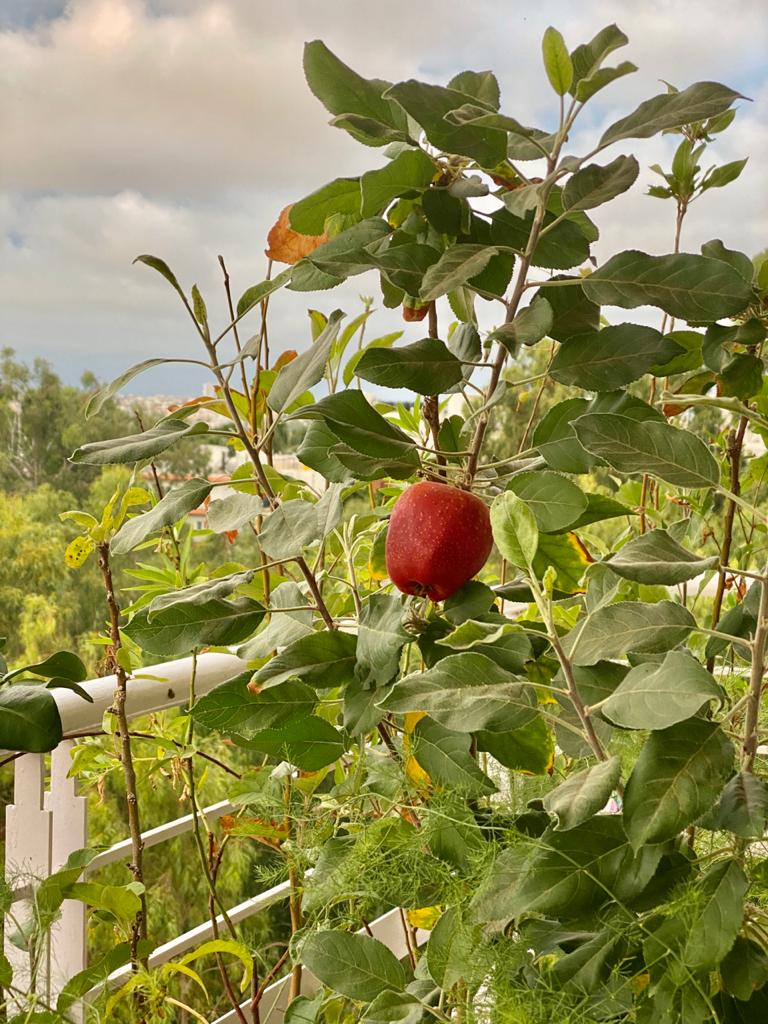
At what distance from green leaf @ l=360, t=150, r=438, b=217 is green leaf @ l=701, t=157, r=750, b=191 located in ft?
1.39

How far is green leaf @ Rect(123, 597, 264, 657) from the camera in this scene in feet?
1.65

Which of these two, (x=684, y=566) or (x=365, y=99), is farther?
(x=365, y=99)

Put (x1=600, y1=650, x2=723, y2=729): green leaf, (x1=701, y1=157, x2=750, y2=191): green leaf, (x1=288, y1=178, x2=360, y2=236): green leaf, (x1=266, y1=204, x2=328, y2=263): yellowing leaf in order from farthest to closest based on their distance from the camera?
(x1=701, y1=157, x2=750, y2=191): green leaf < (x1=266, y1=204, x2=328, y2=263): yellowing leaf < (x1=288, y1=178, x2=360, y2=236): green leaf < (x1=600, y1=650, x2=723, y2=729): green leaf

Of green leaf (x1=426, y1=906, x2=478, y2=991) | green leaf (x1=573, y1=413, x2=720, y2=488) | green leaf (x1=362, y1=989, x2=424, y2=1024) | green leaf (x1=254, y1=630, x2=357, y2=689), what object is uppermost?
green leaf (x1=573, y1=413, x2=720, y2=488)

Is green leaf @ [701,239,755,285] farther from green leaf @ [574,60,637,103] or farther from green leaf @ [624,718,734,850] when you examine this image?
green leaf @ [624,718,734,850]

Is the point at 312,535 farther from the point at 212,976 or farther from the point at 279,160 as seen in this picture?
the point at 279,160

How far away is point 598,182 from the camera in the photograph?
0.46 metres

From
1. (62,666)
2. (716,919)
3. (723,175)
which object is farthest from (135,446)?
(723,175)

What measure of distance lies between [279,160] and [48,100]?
306 cm

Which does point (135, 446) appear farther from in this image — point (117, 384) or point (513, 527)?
point (513, 527)

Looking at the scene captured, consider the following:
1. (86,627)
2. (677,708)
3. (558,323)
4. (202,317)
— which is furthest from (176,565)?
(86,627)

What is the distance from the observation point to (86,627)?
9352mm

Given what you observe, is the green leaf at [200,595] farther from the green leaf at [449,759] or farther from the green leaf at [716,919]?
the green leaf at [716,919]

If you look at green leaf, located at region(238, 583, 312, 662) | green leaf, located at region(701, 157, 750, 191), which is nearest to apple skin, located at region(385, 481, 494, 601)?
green leaf, located at region(238, 583, 312, 662)
